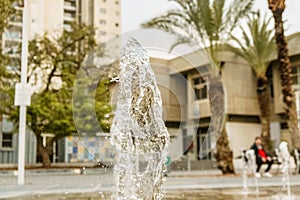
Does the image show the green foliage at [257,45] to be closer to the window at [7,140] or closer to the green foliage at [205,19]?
the green foliage at [205,19]

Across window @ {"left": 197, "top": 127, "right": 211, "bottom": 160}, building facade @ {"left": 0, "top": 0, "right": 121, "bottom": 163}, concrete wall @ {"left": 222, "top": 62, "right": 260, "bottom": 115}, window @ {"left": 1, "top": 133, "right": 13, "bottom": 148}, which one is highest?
building facade @ {"left": 0, "top": 0, "right": 121, "bottom": 163}

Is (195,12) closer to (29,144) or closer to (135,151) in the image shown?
(135,151)

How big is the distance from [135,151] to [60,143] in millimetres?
30016

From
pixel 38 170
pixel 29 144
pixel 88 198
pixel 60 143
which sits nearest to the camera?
pixel 88 198

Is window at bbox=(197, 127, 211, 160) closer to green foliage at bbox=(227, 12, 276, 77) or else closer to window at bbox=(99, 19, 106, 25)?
green foliage at bbox=(227, 12, 276, 77)

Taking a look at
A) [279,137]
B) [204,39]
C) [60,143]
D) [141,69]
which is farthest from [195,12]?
[60,143]

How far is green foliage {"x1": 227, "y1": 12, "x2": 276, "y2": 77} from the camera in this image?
21.4 metres

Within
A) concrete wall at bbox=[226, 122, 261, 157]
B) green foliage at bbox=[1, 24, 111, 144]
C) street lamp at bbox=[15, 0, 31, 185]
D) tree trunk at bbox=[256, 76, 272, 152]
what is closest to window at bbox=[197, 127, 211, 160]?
street lamp at bbox=[15, 0, 31, 185]

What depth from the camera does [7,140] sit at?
29.5m

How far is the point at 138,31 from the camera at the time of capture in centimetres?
589

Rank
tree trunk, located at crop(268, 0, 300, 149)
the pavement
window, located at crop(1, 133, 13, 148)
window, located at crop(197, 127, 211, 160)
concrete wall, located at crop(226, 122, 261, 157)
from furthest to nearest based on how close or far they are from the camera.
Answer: window, located at crop(1, 133, 13, 148) < concrete wall, located at crop(226, 122, 261, 157) < tree trunk, located at crop(268, 0, 300, 149) < the pavement < window, located at crop(197, 127, 211, 160)

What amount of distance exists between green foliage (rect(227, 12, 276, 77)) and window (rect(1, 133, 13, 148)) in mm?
16267

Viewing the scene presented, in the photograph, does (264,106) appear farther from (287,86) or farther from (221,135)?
(221,135)

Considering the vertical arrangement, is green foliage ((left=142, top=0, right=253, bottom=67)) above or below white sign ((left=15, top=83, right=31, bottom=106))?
above
